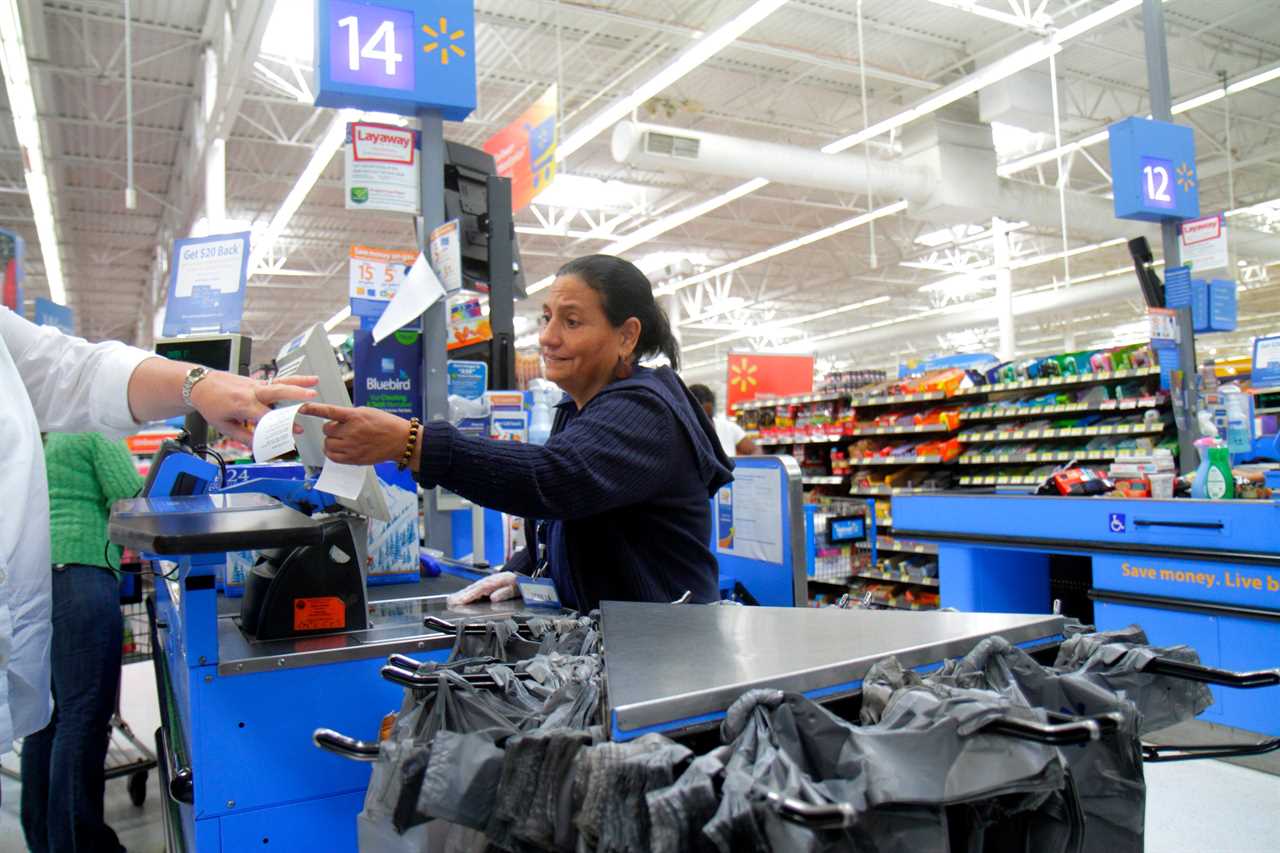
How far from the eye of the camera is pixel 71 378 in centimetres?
167

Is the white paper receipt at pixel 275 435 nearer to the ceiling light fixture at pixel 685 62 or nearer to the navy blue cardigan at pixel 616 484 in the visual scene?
the navy blue cardigan at pixel 616 484

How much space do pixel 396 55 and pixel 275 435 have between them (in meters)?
2.28

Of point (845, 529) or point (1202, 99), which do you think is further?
point (1202, 99)

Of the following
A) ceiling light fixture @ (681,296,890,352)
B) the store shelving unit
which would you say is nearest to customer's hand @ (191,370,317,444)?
the store shelving unit

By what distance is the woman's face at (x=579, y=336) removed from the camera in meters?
1.92

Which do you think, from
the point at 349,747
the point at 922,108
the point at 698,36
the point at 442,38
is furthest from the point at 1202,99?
the point at 349,747

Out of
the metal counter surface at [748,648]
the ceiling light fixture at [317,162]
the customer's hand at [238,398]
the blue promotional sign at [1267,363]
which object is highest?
the ceiling light fixture at [317,162]

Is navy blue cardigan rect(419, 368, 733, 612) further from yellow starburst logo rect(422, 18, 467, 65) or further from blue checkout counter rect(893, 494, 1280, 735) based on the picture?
blue checkout counter rect(893, 494, 1280, 735)

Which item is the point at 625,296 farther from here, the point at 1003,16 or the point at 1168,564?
the point at 1003,16

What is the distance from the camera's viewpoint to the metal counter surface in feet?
3.14

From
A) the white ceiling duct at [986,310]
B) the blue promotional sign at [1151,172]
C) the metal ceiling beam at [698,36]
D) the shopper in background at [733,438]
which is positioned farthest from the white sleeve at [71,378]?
the white ceiling duct at [986,310]

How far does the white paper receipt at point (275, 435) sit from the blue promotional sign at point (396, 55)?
2131 mm

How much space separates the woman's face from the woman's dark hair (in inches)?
0.7

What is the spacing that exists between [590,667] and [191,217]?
493 inches
